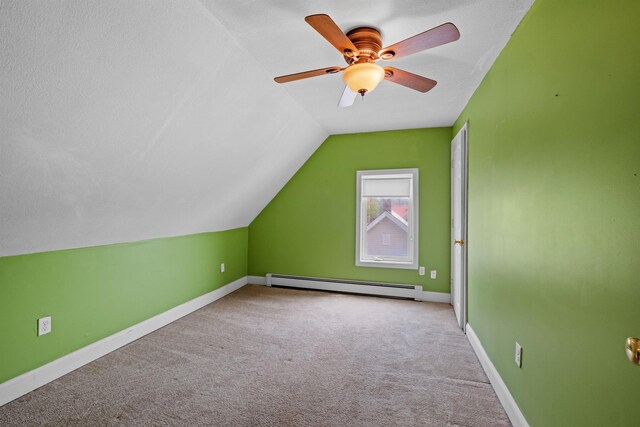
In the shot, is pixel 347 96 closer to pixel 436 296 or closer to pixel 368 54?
pixel 368 54

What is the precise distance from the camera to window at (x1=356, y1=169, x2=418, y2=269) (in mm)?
4242

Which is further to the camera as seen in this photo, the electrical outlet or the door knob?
the electrical outlet

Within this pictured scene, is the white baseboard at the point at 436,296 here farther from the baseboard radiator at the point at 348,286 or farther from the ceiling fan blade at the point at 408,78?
the ceiling fan blade at the point at 408,78

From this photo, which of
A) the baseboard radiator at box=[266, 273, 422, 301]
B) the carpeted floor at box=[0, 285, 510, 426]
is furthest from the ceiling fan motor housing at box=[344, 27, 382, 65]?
the baseboard radiator at box=[266, 273, 422, 301]

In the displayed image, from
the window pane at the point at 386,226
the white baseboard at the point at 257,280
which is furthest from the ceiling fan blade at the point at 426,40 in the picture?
the white baseboard at the point at 257,280

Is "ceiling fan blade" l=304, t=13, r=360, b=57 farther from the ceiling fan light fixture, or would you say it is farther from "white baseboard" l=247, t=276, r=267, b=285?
"white baseboard" l=247, t=276, r=267, b=285

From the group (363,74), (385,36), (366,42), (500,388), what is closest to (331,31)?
(363,74)

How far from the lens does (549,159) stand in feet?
4.76

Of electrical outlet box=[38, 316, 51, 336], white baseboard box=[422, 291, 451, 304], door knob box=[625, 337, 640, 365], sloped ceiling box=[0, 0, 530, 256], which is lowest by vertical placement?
white baseboard box=[422, 291, 451, 304]

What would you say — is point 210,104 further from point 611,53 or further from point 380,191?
point 380,191

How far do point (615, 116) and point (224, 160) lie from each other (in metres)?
2.68

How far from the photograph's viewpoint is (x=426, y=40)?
154 centimetres

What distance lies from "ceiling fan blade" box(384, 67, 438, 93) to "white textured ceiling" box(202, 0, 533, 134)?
25 cm

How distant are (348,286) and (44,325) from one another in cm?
319
